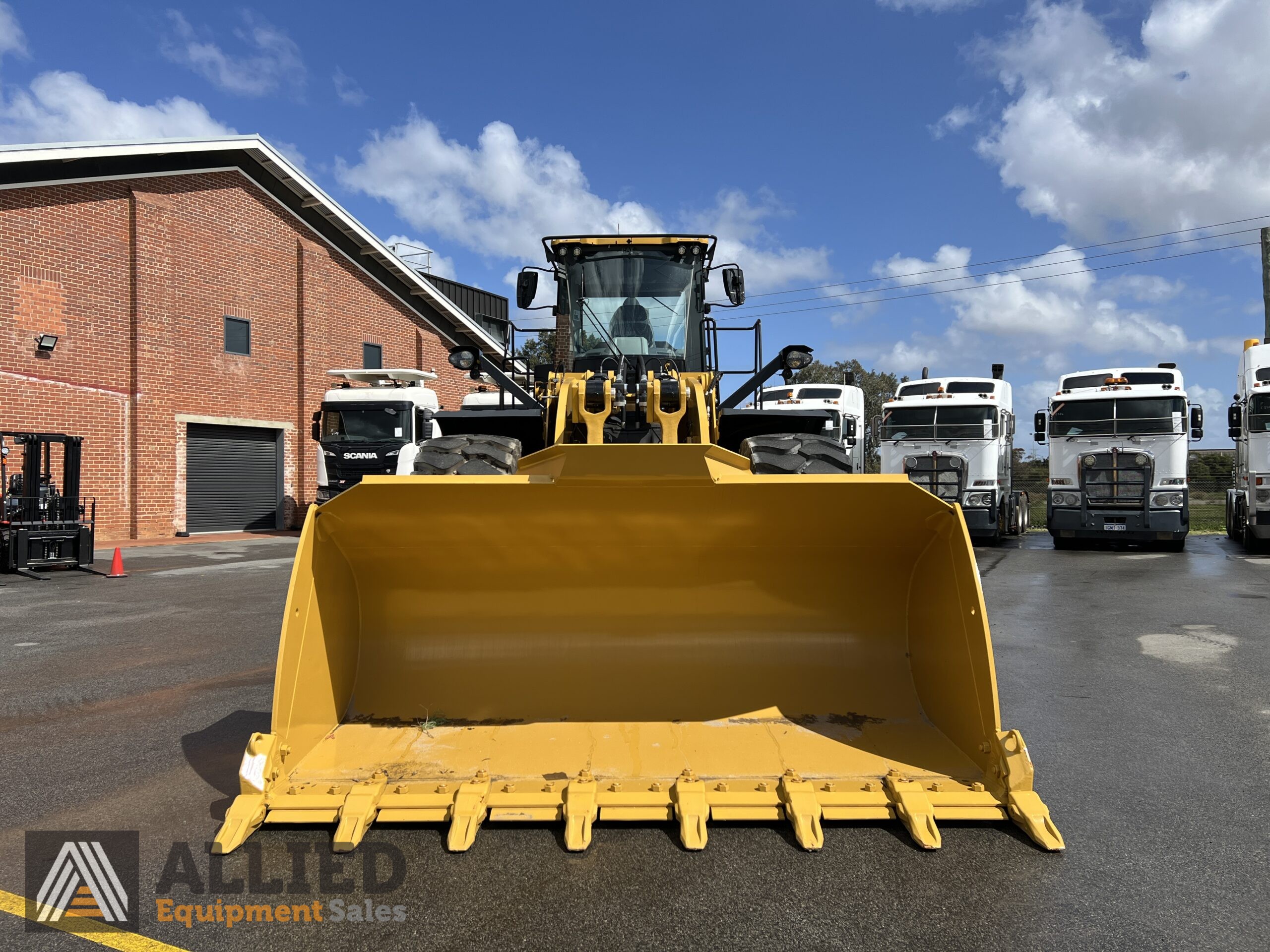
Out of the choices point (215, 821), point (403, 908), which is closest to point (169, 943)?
point (403, 908)

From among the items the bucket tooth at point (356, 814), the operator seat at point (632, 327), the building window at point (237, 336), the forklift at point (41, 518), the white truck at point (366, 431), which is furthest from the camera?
the building window at point (237, 336)

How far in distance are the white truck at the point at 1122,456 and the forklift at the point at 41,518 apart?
1667 centimetres

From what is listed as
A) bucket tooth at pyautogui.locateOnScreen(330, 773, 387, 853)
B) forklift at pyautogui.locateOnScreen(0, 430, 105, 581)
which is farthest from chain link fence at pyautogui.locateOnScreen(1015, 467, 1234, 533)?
bucket tooth at pyautogui.locateOnScreen(330, 773, 387, 853)

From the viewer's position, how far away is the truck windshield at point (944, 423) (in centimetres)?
1622

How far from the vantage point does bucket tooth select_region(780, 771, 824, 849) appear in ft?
9.87

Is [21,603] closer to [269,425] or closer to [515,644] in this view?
[515,644]

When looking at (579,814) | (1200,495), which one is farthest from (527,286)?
(1200,495)

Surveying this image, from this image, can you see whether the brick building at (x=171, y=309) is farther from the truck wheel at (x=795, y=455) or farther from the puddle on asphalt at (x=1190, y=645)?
the puddle on asphalt at (x=1190, y=645)

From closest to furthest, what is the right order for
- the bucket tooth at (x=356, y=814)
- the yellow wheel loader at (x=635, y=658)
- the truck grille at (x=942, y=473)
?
the bucket tooth at (x=356, y=814) → the yellow wheel loader at (x=635, y=658) → the truck grille at (x=942, y=473)

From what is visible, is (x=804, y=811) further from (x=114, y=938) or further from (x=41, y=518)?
(x=41, y=518)

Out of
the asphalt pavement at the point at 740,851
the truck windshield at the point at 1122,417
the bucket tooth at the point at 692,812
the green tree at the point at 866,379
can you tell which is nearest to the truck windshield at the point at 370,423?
the asphalt pavement at the point at 740,851

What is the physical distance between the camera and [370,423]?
18.4 metres

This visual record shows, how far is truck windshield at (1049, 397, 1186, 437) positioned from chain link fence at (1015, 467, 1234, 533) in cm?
1127

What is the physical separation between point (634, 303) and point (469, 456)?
1.91 meters
